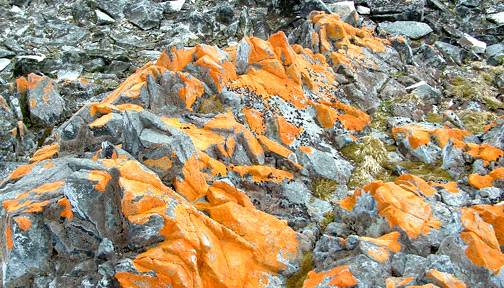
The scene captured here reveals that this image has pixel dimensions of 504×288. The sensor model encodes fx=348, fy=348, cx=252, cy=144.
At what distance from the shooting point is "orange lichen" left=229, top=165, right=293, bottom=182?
34.1ft

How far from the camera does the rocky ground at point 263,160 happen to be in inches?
275

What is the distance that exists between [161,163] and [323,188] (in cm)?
551

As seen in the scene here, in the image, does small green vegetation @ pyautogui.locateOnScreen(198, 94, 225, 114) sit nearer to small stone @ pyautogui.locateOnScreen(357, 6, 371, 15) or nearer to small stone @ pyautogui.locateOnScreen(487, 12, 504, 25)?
small stone @ pyautogui.locateOnScreen(357, 6, 371, 15)

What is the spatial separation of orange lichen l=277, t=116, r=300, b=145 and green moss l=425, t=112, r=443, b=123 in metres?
7.40

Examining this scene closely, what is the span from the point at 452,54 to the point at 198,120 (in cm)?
1953

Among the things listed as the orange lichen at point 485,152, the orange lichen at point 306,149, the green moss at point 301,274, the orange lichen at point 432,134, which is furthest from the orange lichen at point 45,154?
the orange lichen at point 485,152

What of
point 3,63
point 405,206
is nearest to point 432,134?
point 405,206

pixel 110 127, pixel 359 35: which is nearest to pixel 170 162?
pixel 110 127

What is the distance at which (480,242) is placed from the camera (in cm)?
729

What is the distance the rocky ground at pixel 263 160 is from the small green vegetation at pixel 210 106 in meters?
0.05

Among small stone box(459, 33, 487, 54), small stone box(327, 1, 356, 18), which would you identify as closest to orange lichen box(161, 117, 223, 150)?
small stone box(327, 1, 356, 18)

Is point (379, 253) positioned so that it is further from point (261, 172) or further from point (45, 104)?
point (45, 104)

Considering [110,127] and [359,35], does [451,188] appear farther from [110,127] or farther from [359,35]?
[359,35]

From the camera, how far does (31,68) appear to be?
22.3m
